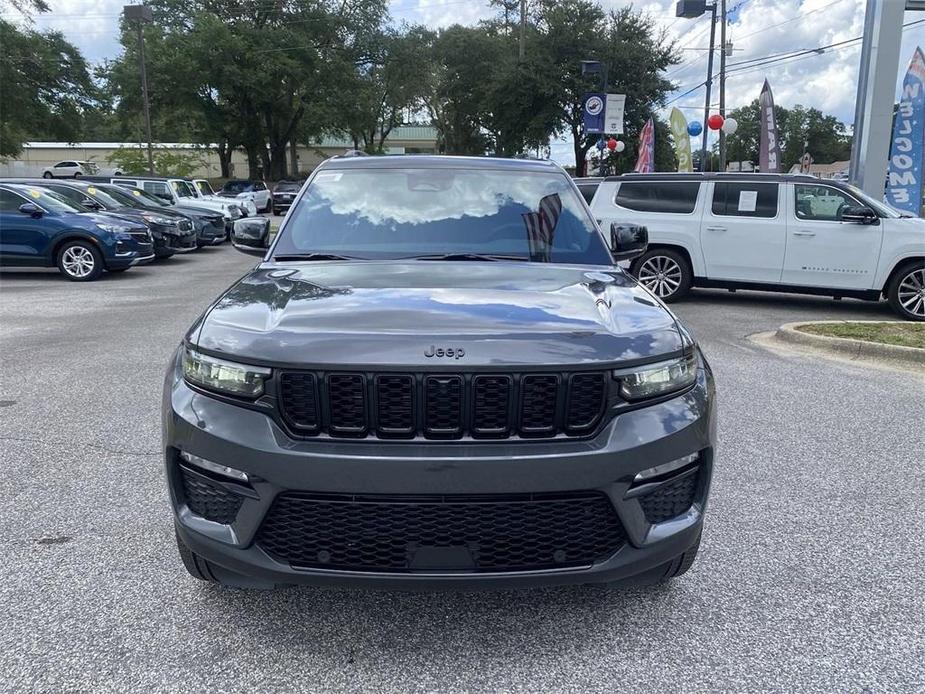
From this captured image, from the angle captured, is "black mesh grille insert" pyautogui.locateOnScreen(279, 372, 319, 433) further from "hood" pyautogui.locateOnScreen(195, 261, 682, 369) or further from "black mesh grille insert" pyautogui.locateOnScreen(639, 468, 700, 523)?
"black mesh grille insert" pyautogui.locateOnScreen(639, 468, 700, 523)

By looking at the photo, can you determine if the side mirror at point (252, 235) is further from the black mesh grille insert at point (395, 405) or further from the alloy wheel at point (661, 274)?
the alloy wheel at point (661, 274)

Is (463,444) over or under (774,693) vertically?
over

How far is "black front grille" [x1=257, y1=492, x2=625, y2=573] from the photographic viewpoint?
2307 millimetres

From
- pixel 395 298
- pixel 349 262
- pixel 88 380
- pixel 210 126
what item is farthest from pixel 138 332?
pixel 210 126

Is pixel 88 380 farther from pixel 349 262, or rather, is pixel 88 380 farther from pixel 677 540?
pixel 677 540

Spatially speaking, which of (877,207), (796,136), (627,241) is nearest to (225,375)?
(627,241)

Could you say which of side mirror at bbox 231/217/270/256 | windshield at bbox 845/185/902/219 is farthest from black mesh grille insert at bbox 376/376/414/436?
windshield at bbox 845/185/902/219

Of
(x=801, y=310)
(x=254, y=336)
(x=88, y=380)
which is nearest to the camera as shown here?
(x=254, y=336)

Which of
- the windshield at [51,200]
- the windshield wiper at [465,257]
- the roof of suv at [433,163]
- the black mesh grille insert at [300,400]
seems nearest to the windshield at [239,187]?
the windshield at [51,200]

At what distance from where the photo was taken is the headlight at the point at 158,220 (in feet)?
50.6

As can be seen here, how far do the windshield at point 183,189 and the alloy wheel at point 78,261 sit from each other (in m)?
8.80

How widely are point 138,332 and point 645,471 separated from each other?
7.41 metres

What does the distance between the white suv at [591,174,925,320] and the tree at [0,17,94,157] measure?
123 feet

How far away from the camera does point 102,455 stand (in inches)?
176
